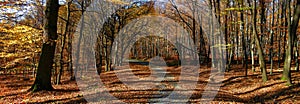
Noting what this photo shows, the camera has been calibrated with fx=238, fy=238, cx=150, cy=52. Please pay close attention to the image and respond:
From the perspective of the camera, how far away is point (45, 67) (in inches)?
415

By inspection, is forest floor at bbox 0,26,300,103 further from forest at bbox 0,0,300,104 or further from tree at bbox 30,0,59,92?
tree at bbox 30,0,59,92

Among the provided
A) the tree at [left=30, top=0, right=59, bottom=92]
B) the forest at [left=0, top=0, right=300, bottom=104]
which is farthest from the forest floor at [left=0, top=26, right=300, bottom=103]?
the tree at [left=30, top=0, right=59, bottom=92]

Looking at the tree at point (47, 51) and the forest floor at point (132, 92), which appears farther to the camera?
the tree at point (47, 51)

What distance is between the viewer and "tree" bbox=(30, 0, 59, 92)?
10438 millimetres

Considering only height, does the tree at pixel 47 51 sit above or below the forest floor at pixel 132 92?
above

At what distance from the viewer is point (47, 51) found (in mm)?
10547

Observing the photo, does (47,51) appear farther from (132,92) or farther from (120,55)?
(120,55)

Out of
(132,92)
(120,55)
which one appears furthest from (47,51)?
(120,55)

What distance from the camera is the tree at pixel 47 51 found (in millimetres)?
10438

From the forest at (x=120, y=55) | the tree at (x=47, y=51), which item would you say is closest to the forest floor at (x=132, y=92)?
the forest at (x=120, y=55)

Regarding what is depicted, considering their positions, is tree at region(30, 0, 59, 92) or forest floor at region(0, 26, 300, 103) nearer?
forest floor at region(0, 26, 300, 103)

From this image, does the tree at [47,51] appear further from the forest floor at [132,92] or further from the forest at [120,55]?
Answer: the forest floor at [132,92]

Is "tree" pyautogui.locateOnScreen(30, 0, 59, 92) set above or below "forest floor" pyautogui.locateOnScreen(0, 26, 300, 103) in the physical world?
above

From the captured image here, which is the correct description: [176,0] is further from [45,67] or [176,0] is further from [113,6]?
[45,67]
